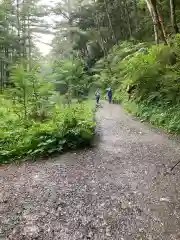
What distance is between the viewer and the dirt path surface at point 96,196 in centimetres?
359

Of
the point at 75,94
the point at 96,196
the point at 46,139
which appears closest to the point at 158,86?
the point at 46,139

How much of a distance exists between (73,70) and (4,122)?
8226mm

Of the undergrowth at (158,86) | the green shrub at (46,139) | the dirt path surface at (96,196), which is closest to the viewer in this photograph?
the dirt path surface at (96,196)

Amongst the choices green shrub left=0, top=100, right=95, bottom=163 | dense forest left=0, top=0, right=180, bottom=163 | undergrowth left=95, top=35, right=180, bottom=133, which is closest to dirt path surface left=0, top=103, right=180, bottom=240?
green shrub left=0, top=100, right=95, bottom=163

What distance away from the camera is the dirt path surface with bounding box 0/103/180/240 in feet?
11.8

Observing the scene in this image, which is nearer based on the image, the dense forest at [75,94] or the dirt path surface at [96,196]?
the dirt path surface at [96,196]

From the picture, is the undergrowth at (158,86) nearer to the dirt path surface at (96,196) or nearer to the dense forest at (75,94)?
the dense forest at (75,94)

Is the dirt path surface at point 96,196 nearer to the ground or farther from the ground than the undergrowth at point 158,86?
nearer to the ground

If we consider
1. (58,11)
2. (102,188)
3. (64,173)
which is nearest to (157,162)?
(102,188)

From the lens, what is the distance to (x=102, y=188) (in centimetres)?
490

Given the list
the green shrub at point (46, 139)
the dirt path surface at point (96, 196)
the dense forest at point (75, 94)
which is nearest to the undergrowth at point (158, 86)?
the dense forest at point (75, 94)

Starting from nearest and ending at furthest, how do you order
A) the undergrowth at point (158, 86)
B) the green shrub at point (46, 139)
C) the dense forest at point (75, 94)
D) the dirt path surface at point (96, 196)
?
the dirt path surface at point (96, 196)
the green shrub at point (46, 139)
the dense forest at point (75, 94)
the undergrowth at point (158, 86)

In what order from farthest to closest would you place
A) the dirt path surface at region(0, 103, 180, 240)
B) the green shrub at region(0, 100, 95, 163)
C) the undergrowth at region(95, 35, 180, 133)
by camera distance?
the undergrowth at region(95, 35, 180, 133)
the green shrub at region(0, 100, 95, 163)
the dirt path surface at region(0, 103, 180, 240)

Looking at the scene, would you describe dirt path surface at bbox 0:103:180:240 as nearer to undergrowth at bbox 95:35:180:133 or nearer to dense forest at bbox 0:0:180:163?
dense forest at bbox 0:0:180:163
